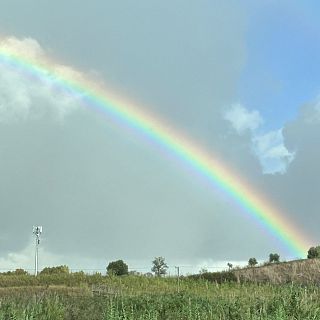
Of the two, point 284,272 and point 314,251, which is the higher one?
point 314,251

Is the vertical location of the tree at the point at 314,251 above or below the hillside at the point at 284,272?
above

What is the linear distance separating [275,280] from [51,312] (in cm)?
2220

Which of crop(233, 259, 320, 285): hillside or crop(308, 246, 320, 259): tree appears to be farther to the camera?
crop(308, 246, 320, 259): tree

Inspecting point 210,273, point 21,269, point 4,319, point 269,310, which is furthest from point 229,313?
point 21,269

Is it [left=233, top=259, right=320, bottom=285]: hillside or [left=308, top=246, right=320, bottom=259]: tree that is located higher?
[left=308, top=246, right=320, bottom=259]: tree

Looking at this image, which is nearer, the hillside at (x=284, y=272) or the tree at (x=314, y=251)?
the hillside at (x=284, y=272)

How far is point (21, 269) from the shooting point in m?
54.8

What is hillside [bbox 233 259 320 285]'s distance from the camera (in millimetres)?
35109

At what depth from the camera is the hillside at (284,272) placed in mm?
35109

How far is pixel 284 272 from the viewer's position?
1422 inches

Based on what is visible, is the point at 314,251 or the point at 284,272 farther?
the point at 314,251

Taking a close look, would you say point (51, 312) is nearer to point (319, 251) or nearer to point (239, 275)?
point (239, 275)

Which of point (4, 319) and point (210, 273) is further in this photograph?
point (210, 273)

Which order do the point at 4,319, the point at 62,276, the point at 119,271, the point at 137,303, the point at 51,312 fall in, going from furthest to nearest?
the point at 119,271
the point at 62,276
the point at 137,303
the point at 51,312
the point at 4,319
